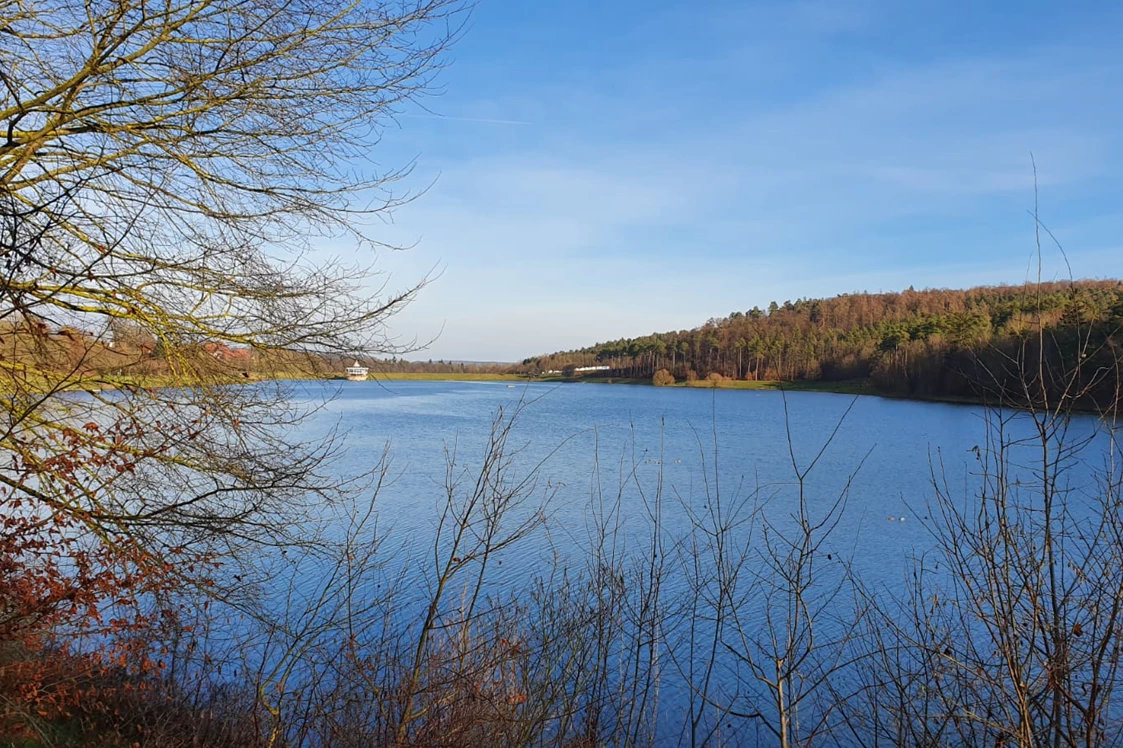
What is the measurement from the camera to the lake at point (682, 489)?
6.75 m

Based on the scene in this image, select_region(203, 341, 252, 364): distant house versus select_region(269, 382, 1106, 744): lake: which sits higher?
select_region(203, 341, 252, 364): distant house

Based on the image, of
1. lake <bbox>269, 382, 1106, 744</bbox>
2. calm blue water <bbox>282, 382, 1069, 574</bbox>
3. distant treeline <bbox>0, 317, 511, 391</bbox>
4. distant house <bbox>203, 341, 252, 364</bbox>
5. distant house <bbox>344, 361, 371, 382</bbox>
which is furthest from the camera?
calm blue water <bbox>282, 382, 1069, 574</bbox>

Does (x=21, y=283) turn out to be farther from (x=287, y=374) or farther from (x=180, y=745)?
(x=180, y=745)

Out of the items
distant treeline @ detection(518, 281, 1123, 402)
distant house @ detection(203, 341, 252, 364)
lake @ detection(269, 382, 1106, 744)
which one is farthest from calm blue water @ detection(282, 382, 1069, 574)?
distant treeline @ detection(518, 281, 1123, 402)

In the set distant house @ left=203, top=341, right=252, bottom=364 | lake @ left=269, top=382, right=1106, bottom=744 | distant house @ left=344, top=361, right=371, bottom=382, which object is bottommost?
lake @ left=269, top=382, right=1106, bottom=744

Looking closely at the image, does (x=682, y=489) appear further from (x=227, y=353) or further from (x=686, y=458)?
(x=227, y=353)

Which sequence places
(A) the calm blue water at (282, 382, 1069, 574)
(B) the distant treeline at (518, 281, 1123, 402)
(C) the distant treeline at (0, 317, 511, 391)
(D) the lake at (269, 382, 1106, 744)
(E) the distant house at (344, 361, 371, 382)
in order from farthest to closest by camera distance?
1. (B) the distant treeline at (518, 281, 1123, 402)
2. (A) the calm blue water at (282, 382, 1069, 574)
3. (D) the lake at (269, 382, 1106, 744)
4. (E) the distant house at (344, 361, 371, 382)
5. (C) the distant treeline at (0, 317, 511, 391)

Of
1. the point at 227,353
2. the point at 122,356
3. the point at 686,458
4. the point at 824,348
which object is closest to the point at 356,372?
the point at 227,353

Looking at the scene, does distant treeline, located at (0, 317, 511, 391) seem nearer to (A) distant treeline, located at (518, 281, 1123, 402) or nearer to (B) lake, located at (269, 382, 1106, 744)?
(B) lake, located at (269, 382, 1106, 744)

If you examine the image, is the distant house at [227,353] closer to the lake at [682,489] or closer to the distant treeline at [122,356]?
the distant treeline at [122,356]

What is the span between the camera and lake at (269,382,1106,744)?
6.75 meters

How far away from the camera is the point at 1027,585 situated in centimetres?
268

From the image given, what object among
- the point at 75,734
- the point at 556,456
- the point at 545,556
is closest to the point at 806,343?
the point at 556,456

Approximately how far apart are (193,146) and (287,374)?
125 centimetres
